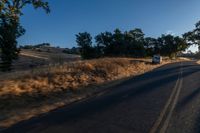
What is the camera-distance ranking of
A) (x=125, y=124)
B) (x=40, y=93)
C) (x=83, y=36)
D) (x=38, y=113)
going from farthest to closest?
(x=83, y=36), (x=40, y=93), (x=38, y=113), (x=125, y=124)

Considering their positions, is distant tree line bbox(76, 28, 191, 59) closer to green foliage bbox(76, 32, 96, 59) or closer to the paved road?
green foliage bbox(76, 32, 96, 59)

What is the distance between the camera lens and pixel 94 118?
909 centimetres

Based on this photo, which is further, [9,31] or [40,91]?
[9,31]

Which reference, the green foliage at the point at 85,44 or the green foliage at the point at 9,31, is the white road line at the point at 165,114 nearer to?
the green foliage at the point at 9,31

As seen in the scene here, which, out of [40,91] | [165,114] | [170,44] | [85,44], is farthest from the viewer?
[170,44]

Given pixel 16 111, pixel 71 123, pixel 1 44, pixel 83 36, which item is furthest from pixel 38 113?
pixel 83 36

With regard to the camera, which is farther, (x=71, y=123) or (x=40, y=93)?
(x=40, y=93)

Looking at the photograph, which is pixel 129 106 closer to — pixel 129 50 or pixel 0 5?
pixel 0 5

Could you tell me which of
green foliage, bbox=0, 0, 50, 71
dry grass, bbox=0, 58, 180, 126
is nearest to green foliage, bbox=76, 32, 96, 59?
green foliage, bbox=0, 0, 50, 71

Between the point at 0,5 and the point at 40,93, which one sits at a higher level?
the point at 0,5

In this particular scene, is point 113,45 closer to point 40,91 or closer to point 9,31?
point 9,31

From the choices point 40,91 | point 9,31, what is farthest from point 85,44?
point 40,91

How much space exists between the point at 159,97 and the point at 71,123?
19.3 ft

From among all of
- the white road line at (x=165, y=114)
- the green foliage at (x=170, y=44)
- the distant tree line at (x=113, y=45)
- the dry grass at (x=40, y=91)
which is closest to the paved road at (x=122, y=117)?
the white road line at (x=165, y=114)
